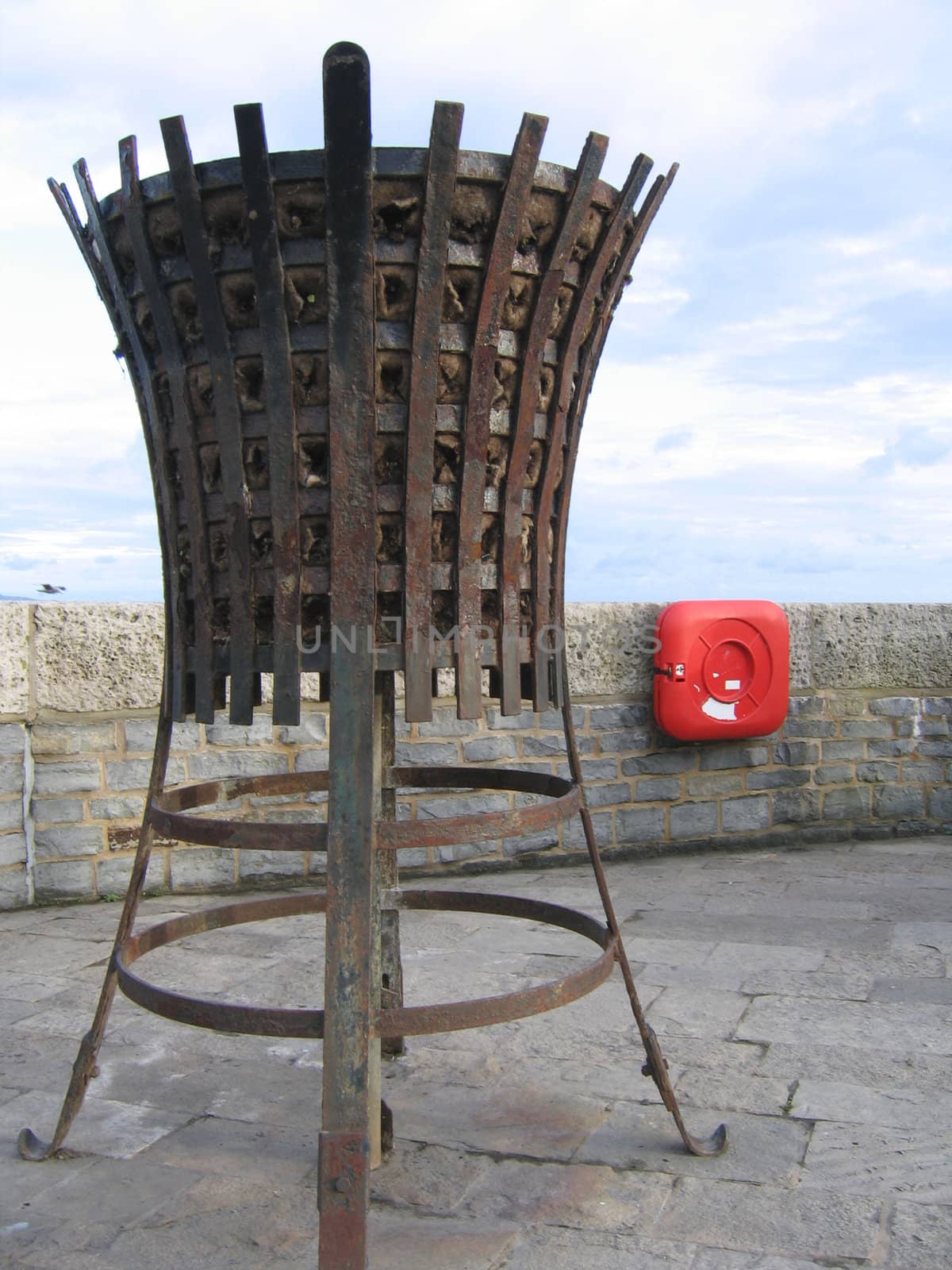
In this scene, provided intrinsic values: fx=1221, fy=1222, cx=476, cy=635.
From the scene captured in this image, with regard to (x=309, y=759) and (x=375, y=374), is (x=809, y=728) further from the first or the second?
(x=375, y=374)

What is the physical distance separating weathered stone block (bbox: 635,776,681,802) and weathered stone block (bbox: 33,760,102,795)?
2.41m

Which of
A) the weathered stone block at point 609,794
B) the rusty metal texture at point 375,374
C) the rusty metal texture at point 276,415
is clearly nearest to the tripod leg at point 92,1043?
the rusty metal texture at point 375,374

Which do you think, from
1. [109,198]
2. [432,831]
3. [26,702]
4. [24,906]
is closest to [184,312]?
[109,198]

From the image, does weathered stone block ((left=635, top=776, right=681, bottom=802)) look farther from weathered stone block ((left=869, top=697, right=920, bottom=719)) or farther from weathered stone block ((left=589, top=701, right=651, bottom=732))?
weathered stone block ((left=869, top=697, right=920, bottom=719))

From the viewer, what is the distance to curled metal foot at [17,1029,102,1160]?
2617 millimetres

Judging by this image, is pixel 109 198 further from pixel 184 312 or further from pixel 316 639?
pixel 316 639

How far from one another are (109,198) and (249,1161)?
1.95 m

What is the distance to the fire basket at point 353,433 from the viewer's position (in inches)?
77.5

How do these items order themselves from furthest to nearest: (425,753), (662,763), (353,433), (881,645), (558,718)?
(881,645)
(662,763)
(558,718)
(425,753)
(353,433)

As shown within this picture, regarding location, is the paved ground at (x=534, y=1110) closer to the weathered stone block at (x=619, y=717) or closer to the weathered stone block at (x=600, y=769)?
the weathered stone block at (x=600, y=769)

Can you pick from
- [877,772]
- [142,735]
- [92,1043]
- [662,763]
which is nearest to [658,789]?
[662,763]

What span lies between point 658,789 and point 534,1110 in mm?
3003

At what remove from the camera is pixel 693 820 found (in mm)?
5793

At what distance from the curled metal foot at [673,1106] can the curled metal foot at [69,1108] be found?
46.6 inches
